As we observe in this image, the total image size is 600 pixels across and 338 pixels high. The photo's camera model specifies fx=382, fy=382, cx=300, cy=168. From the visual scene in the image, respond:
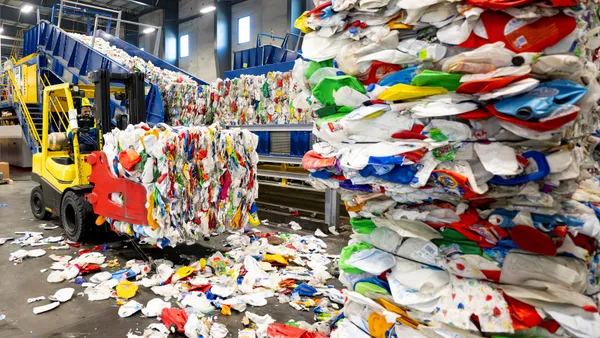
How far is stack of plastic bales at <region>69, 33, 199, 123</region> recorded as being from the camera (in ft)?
27.8

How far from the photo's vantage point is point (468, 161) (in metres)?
1.58

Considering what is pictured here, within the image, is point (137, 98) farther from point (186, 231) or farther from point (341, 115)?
point (341, 115)

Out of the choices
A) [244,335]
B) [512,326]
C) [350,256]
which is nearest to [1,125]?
[244,335]

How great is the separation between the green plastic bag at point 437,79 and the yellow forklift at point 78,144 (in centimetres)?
447

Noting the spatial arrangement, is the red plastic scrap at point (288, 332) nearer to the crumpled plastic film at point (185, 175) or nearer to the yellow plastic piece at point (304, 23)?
the crumpled plastic film at point (185, 175)

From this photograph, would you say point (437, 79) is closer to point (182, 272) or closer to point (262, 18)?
point (182, 272)

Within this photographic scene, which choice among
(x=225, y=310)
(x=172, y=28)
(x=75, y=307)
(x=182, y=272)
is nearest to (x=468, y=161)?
(x=225, y=310)

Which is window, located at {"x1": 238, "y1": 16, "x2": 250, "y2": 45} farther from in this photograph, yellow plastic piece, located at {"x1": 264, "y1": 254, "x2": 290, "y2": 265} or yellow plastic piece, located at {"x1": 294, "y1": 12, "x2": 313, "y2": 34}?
yellow plastic piece, located at {"x1": 294, "y1": 12, "x2": 313, "y2": 34}

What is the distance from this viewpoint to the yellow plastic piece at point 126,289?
353 centimetres

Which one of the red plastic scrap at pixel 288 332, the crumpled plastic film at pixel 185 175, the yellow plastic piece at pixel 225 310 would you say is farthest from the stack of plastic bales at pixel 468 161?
the crumpled plastic film at pixel 185 175

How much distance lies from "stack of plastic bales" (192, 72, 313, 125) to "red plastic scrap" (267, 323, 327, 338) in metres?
4.08

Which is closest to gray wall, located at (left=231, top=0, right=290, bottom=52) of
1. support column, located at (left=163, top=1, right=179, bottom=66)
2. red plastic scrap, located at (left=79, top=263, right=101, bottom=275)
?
support column, located at (left=163, top=1, right=179, bottom=66)

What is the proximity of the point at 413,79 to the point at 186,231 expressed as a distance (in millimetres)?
3059

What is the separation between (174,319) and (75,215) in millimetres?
2954
